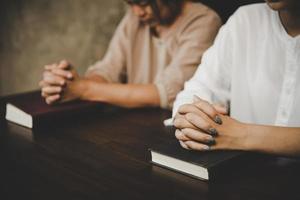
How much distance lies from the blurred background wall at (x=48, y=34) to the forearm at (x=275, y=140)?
1.56 metres

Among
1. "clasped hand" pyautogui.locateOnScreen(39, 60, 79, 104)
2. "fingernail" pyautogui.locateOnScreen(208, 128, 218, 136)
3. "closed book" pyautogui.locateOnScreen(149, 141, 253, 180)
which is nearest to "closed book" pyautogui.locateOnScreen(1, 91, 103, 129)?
"clasped hand" pyautogui.locateOnScreen(39, 60, 79, 104)

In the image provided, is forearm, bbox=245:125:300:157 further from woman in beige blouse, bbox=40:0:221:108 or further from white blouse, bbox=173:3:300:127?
woman in beige blouse, bbox=40:0:221:108

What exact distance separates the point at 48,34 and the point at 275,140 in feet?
7.41

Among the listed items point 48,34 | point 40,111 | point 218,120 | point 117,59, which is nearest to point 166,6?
point 117,59

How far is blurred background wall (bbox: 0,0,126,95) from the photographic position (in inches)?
97.0

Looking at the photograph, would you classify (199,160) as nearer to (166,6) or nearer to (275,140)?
(275,140)

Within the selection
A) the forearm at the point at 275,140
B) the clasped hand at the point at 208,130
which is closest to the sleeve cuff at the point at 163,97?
the clasped hand at the point at 208,130

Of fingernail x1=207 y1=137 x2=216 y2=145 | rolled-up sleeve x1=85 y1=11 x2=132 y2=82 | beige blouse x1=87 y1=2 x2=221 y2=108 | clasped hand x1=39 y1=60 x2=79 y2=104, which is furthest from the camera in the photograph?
rolled-up sleeve x1=85 y1=11 x2=132 y2=82

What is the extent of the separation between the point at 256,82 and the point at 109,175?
0.61m

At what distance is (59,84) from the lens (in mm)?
1447

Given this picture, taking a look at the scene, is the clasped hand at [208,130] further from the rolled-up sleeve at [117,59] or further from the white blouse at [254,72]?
the rolled-up sleeve at [117,59]

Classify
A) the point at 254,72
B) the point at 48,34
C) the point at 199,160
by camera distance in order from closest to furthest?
the point at 199,160 < the point at 254,72 < the point at 48,34

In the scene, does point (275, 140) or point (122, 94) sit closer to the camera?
point (275, 140)

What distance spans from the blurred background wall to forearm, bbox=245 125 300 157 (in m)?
1.56
